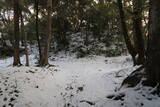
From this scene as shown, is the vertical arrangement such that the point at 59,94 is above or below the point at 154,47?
below

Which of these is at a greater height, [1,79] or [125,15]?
[125,15]

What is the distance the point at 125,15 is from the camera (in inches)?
599

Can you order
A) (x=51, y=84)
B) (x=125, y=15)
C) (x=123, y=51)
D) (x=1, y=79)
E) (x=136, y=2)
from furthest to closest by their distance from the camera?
(x=123, y=51) → (x=125, y=15) → (x=136, y=2) → (x=51, y=84) → (x=1, y=79)

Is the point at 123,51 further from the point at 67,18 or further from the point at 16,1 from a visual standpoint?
the point at 16,1

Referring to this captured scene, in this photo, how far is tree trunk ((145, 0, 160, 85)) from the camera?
21.2ft

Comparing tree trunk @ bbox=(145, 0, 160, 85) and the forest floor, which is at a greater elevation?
tree trunk @ bbox=(145, 0, 160, 85)

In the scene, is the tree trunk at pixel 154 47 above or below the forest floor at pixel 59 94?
above

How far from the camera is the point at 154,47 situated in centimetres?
654

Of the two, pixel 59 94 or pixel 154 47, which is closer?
pixel 154 47

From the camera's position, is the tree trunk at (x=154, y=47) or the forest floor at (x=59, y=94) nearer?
the tree trunk at (x=154, y=47)

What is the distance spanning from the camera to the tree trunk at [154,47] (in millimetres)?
6453

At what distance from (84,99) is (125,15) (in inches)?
344

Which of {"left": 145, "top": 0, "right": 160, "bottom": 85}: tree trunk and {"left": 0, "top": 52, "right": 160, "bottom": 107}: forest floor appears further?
{"left": 0, "top": 52, "right": 160, "bottom": 107}: forest floor

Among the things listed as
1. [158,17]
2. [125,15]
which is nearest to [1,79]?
[158,17]
